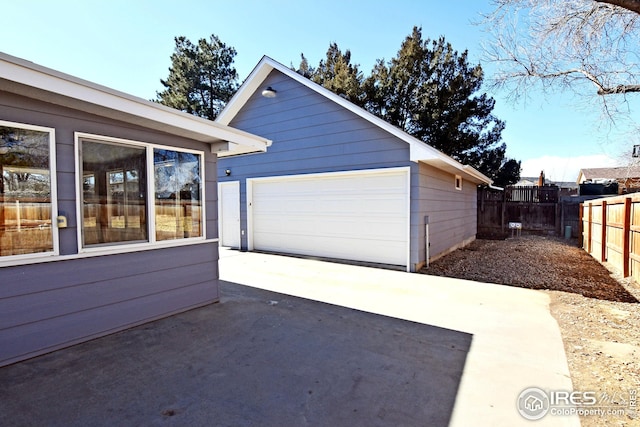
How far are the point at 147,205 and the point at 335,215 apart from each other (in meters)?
4.70

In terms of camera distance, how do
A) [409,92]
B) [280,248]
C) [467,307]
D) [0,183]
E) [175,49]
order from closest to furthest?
[0,183] < [467,307] < [280,248] < [409,92] < [175,49]

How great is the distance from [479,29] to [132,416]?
6.01m

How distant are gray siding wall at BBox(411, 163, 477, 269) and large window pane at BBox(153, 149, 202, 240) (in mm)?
4350

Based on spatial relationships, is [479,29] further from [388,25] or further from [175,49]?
[175,49]

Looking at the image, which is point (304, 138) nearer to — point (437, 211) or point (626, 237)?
point (437, 211)

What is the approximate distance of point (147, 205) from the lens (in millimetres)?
3807

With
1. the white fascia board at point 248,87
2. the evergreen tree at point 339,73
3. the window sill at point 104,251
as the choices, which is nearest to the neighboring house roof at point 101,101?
the window sill at point 104,251

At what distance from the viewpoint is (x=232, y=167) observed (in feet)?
31.6

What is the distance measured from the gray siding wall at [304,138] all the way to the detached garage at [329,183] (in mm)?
24

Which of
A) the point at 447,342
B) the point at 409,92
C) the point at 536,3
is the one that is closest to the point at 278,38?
the point at 409,92

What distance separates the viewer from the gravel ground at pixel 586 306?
7.94ft

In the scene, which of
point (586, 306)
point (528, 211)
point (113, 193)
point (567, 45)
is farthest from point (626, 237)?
point (113, 193)

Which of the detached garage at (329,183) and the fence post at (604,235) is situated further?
the fence post at (604,235)

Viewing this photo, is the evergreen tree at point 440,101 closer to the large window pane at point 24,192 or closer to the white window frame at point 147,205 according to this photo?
the white window frame at point 147,205
